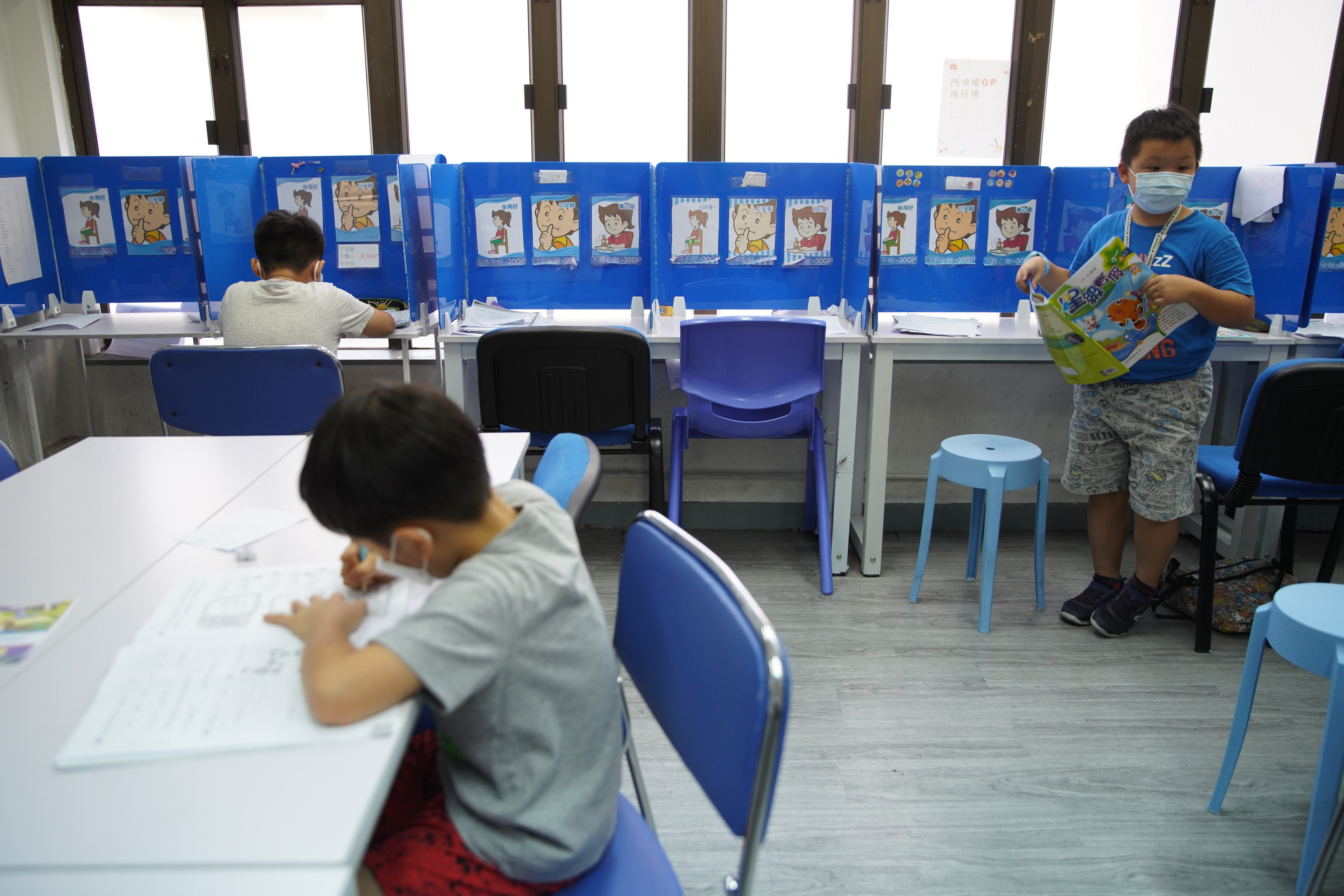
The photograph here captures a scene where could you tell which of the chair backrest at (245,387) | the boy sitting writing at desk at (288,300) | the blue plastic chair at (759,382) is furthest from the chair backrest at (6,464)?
the blue plastic chair at (759,382)

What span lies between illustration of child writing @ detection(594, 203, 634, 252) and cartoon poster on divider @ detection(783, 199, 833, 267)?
55 centimetres

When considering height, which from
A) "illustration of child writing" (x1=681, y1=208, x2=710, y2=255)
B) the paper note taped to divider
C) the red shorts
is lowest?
the red shorts

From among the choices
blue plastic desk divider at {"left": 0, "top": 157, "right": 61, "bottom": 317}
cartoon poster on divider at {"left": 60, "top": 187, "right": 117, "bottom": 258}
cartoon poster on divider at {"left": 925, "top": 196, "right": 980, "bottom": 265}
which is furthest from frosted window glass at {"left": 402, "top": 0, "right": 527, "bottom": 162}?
cartoon poster on divider at {"left": 925, "top": 196, "right": 980, "bottom": 265}

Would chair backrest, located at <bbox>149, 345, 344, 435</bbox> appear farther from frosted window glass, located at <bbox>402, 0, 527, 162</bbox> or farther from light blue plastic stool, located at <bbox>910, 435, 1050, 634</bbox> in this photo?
light blue plastic stool, located at <bbox>910, 435, 1050, 634</bbox>

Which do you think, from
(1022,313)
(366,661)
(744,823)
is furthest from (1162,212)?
(366,661)

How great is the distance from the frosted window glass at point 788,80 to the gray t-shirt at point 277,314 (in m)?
1.68

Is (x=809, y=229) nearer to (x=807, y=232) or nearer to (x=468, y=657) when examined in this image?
(x=807, y=232)

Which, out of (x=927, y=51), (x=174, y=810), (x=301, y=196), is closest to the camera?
(x=174, y=810)

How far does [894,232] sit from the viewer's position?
10.3 feet

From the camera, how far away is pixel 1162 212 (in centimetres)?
228

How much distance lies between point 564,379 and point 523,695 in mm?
1883

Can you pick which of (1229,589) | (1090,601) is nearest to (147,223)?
(1090,601)

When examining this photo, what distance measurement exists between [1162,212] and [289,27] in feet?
10.4

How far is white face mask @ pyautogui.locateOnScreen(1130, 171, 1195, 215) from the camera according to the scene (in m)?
2.20
